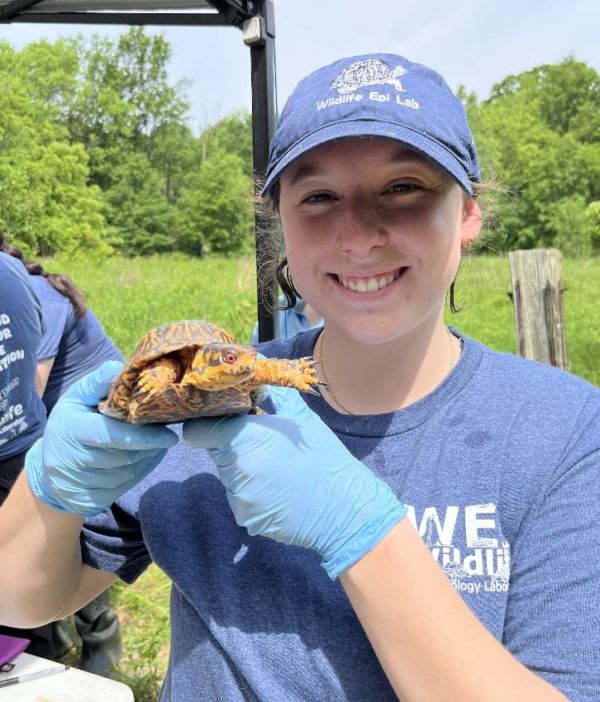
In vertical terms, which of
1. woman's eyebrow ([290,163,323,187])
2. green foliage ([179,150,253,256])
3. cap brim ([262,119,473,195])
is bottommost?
woman's eyebrow ([290,163,323,187])

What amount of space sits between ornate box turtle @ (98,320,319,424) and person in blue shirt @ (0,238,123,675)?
202 centimetres

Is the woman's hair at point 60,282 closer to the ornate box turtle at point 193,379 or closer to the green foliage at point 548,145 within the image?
the ornate box turtle at point 193,379

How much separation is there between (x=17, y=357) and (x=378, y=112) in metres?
2.29

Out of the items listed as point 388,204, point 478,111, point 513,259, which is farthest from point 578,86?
point 388,204

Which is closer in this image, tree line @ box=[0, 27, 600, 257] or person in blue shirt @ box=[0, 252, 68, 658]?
person in blue shirt @ box=[0, 252, 68, 658]

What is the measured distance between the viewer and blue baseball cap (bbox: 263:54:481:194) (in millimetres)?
1395

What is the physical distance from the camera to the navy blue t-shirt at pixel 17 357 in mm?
2875

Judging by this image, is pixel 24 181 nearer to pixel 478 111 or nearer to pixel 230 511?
pixel 230 511

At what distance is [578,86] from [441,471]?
72.5 m

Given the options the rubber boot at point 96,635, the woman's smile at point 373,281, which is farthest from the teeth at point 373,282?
the rubber boot at point 96,635

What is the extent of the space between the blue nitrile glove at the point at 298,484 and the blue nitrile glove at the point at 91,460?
13 centimetres

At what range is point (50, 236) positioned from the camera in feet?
128

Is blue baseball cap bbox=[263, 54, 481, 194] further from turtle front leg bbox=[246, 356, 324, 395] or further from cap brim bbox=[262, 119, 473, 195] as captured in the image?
turtle front leg bbox=[246, 356, 324, 395]

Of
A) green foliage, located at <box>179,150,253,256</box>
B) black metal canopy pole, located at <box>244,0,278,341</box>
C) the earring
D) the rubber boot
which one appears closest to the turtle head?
the earring
